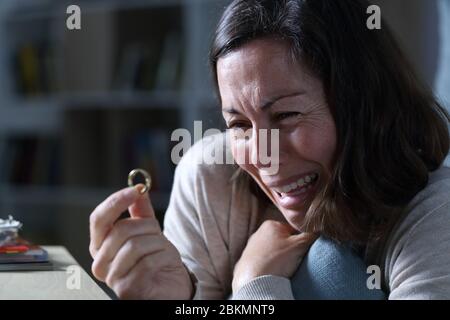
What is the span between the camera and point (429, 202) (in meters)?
0.93

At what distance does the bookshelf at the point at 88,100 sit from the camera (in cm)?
291

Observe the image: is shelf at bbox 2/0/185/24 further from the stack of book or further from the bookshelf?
the stack of book

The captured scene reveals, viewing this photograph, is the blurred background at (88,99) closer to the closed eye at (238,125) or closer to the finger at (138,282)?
the closed eye at (238,125)

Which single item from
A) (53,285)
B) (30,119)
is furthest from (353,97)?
(30,119)

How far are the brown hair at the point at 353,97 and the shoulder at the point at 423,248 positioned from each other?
2 centimetres

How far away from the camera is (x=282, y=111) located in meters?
0.92

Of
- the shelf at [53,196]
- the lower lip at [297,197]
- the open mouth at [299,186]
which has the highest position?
the open mouth at [299,186]

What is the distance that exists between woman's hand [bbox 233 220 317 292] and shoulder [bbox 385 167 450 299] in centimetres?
13

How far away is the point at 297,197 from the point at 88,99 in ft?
7.24

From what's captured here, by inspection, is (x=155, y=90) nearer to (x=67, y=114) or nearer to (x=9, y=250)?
(x=67, y=114)

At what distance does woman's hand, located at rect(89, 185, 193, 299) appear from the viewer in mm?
822

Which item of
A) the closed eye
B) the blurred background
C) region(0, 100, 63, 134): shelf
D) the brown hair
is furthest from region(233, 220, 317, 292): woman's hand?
region(0, 100, 63, 134): shelf

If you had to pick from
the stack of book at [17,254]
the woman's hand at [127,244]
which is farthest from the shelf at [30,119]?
the woman's hand at [127,244]

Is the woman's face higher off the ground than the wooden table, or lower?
higher
